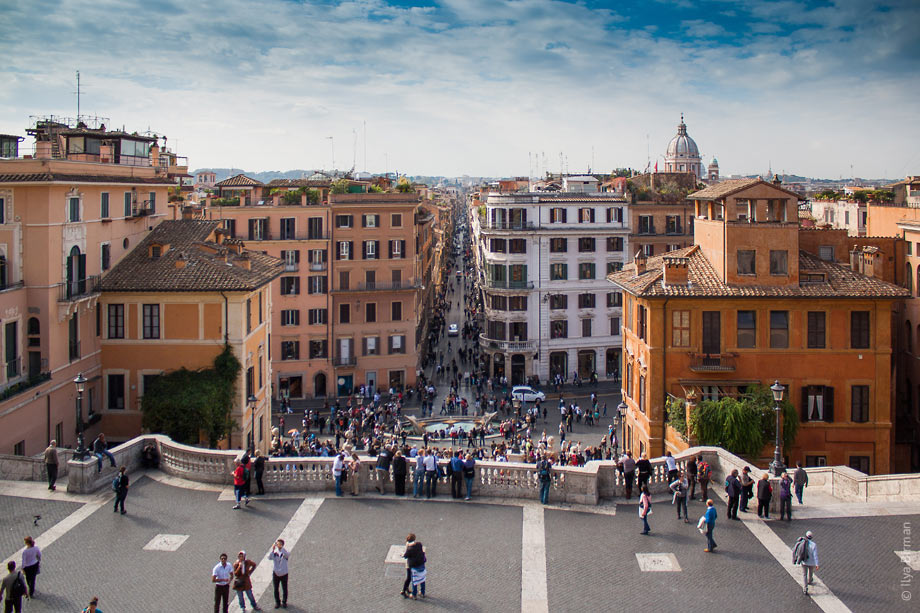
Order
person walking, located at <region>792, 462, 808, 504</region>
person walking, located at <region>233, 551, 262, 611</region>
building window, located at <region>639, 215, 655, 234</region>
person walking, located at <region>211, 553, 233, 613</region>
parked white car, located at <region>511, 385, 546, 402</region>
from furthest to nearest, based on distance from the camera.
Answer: building window, located at <region>639, 215, 655, 234</region>, parked white car, located at <region>511, 385, 546, 402</region>, person walking, located at <region>792, 462, 808, 504</region>, person walking, located at <region>233, 551, 262, 611</region>, person walking, located at <region>211, 553, 233, 613</region>

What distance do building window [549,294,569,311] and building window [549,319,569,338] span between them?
1038mm

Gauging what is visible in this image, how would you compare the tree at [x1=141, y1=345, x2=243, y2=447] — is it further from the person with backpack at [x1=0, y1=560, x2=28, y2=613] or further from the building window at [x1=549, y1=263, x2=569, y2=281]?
the building window at [x1=549, y1=263, x2=569, y2=281]

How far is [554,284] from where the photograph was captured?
70.0 m

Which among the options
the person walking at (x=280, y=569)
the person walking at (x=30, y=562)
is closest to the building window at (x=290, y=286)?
the person walking at (x=30, y=562)

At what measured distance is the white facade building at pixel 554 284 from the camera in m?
69.8

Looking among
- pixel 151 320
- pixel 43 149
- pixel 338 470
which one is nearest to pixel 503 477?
pixel 338 470

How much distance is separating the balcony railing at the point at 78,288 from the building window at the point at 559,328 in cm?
4058

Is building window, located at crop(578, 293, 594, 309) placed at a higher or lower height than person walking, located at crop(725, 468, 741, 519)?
higher

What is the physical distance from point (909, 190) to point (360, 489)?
129 feet

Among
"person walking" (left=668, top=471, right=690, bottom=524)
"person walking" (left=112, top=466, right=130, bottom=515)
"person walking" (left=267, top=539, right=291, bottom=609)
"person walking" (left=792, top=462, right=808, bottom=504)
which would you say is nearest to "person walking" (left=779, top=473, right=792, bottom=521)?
"person walking" (left=792, top=462, right=808, bottom=504)

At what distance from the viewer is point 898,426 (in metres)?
40.5

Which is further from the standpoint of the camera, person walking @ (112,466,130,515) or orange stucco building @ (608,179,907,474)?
orange stucco building @ (608,179,907,474)

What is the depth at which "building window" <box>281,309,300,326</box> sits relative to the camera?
63438 millimetres

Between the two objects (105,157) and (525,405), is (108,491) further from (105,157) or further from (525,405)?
(525,405)
